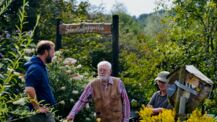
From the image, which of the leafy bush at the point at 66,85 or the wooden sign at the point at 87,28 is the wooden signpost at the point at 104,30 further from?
the leafy bush at the point at 66,85

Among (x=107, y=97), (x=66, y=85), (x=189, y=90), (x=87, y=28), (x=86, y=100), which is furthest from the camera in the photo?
(x=87, y=28)

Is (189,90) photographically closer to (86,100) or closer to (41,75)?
(41,75)

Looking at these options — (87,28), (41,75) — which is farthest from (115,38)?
(41,75)

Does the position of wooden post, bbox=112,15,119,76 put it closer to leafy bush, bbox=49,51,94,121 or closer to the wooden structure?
leafy bush, bbox=49,51,94,121

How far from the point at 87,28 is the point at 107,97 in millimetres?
4518

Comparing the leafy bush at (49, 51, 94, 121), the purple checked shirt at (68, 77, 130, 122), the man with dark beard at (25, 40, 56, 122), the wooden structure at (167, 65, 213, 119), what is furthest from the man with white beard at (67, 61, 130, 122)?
the leafy bush at (49, 51, 94, 121)

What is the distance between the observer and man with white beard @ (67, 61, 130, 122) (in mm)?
6848

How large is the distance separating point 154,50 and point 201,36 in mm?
962

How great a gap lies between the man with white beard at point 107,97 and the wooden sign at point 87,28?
406cm

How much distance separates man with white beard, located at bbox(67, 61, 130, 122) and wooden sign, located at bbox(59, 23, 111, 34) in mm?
4062

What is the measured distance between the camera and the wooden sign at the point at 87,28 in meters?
10.9

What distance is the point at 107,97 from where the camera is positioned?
6871 mm

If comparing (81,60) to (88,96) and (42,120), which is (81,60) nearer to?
(88,96)

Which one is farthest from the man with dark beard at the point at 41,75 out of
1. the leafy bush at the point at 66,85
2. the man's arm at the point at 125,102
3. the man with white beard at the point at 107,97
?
the leafy bush at the point at 66,85
